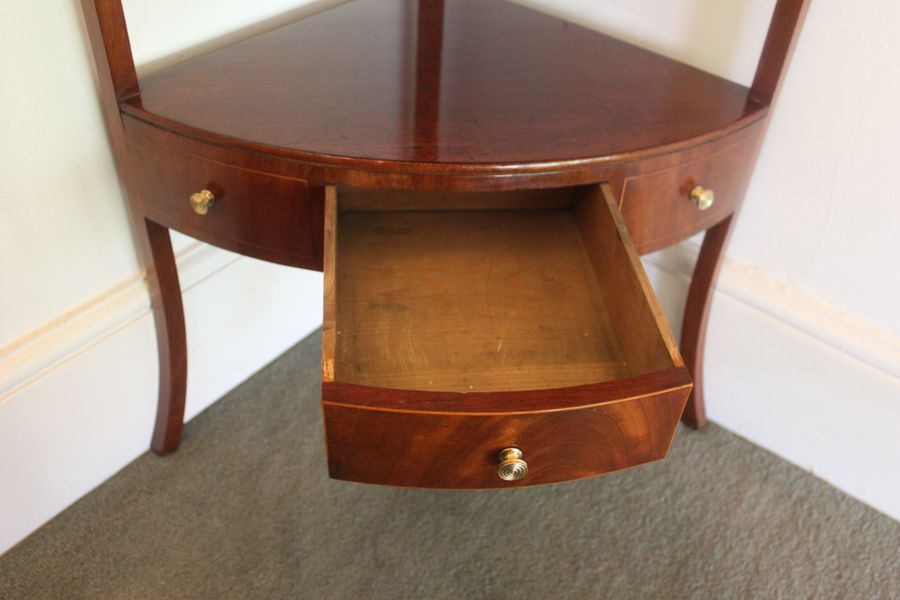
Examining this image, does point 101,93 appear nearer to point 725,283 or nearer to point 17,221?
point 17,221

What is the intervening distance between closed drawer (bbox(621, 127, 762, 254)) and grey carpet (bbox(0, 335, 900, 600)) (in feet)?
1.27

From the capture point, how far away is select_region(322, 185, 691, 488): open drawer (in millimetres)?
516

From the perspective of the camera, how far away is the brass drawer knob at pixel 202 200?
2.27ft

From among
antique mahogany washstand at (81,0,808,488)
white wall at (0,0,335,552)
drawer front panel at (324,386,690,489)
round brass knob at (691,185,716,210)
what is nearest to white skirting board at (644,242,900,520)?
antique mahogany washstand at (81,0,808,488)

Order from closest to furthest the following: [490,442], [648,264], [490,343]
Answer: [490,442]
[490,343]
[648,264]

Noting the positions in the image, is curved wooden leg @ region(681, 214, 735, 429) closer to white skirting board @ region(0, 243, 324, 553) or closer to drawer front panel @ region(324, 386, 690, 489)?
drawer front panel @ region(324, 386, 690, 489)

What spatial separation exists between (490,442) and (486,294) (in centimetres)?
24

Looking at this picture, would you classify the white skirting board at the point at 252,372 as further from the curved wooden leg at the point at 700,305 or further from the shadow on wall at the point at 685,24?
the shadow on wall at the point at 685,24

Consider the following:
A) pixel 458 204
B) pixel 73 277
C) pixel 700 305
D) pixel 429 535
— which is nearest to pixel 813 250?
pixel 700 305

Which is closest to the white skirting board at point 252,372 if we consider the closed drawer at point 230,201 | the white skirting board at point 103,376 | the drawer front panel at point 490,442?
the white skirting board at point 103,376

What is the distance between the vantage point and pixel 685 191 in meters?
0.75

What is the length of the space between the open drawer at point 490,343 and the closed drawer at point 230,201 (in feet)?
0.15

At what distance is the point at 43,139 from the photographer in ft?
2.50

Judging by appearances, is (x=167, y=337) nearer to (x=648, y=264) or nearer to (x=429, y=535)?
(x=429, y=535)
